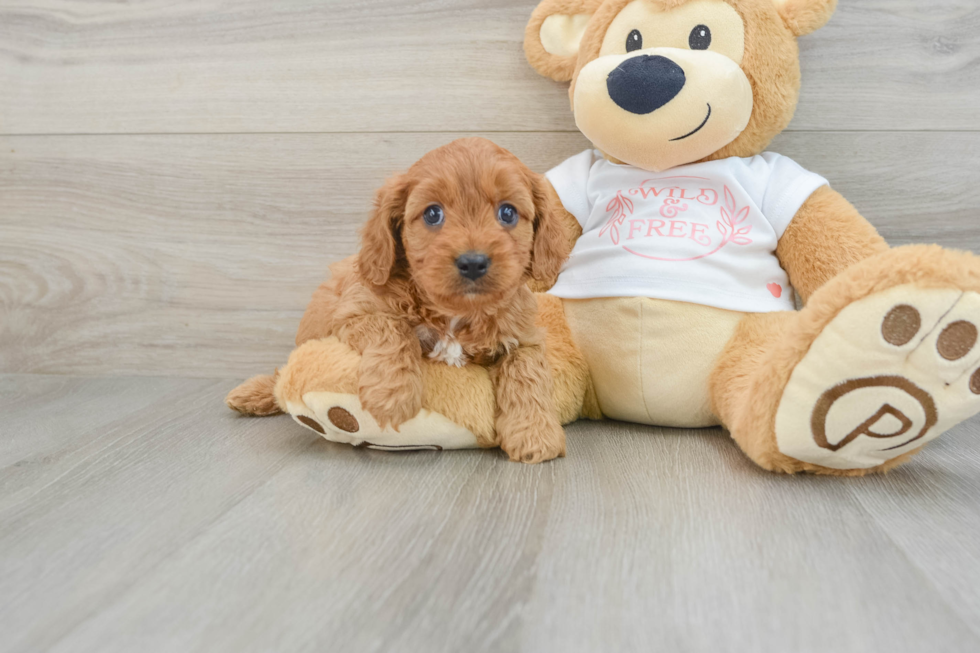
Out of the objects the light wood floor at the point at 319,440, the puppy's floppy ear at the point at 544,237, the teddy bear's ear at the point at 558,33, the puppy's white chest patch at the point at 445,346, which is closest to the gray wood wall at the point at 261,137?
the light wood floor at the point at 319,440

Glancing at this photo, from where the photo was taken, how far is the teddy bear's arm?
1.16m

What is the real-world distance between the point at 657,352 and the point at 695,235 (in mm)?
218

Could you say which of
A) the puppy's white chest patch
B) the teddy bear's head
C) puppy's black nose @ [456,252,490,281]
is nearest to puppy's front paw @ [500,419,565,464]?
the puppy's white chest patch

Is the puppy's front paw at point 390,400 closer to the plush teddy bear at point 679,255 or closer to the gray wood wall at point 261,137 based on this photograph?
the plush teddy bear at point 679,255

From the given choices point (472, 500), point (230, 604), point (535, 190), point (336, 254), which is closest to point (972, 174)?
point (535, 190)

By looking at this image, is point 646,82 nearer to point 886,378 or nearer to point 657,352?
point 657,352

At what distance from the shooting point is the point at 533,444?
106 cm

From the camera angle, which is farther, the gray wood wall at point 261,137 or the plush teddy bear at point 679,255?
the gray wood wall at point 261,137

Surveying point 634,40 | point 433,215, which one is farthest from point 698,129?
point 433,215

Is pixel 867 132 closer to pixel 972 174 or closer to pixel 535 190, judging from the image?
pixel 972 174

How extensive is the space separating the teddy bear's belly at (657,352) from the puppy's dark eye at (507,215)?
0.28 m

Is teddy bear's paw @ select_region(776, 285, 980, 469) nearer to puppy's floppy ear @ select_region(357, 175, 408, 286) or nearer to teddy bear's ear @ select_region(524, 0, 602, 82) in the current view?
puppy's floppy ear @ select_region(357, 175, 408, 286)

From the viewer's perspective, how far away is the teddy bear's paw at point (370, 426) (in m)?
1.05

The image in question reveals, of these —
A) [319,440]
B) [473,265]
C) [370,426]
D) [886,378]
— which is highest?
[473,265]
